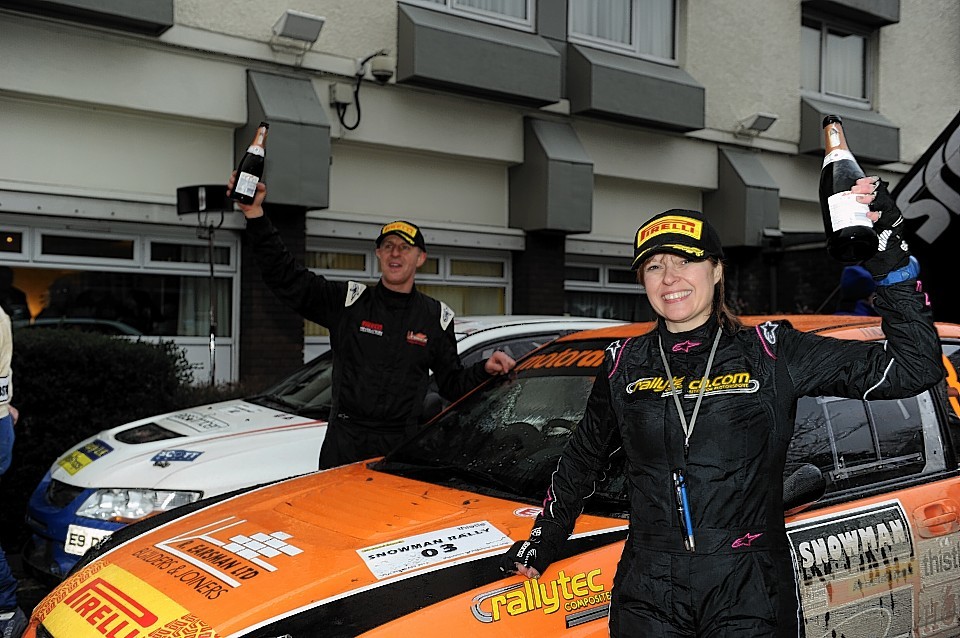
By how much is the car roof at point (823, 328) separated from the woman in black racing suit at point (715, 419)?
770 mm

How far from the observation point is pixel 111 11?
26.0 ft

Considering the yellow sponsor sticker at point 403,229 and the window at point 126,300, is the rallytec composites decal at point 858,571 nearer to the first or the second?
the yellow sponsor sticker at point 403,229

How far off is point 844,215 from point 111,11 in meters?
7.57

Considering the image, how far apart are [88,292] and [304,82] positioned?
3088 millimetres

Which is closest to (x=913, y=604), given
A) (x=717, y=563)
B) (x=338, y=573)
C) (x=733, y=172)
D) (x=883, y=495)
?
(x=883, y=495)

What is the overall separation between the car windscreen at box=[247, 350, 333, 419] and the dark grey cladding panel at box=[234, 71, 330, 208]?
11.0 feet

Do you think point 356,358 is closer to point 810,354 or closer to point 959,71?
point 810,354

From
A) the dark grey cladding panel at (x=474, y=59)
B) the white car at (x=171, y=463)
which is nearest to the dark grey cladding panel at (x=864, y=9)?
the dark grey cladding panel at (x=474, y=59)

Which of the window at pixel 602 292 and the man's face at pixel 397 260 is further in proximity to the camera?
the window at pixel 602 292

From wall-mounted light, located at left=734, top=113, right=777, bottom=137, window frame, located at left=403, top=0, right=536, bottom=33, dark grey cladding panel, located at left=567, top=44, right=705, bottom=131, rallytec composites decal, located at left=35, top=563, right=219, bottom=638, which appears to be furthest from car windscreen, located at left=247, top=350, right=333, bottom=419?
wall-mounted light, located at left=734, top=113, right=777, bottom=137

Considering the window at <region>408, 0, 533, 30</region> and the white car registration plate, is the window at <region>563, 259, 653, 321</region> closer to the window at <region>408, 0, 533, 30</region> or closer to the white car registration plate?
the window at <region>408, 0, 533, 30</region>

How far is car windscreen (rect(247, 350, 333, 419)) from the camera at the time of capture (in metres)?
5.33

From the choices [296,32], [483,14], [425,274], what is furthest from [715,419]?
[483,14]

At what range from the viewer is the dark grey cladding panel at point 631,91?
11039 mm
